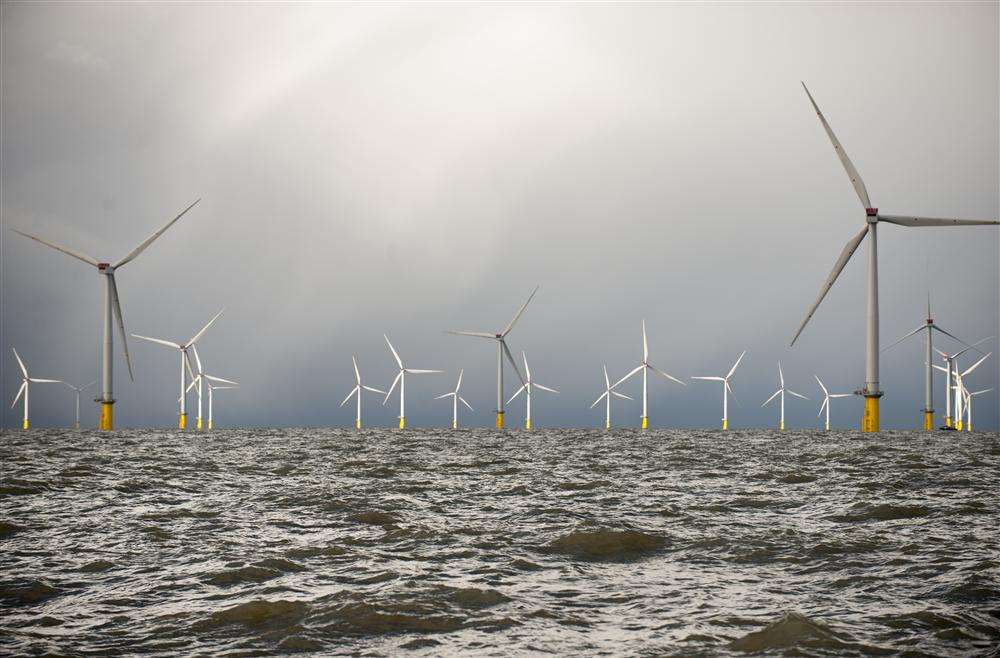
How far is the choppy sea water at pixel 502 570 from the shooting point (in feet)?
30.2

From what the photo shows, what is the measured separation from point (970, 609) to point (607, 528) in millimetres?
7215

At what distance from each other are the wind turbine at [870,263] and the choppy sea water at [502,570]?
44787 mm

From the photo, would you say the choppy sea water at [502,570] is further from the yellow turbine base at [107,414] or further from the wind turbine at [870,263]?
the yellow turbine base at [107,414]

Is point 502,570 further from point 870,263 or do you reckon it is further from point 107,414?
point 107,414

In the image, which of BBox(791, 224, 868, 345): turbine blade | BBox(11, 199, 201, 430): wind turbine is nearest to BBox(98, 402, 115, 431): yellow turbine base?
BBox(11, 199, 201, 430): wind turbine

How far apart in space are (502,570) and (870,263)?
69.2 metres

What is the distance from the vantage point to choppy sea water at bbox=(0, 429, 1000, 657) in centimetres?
920

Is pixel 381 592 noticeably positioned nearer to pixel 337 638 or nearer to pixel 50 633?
pixel 337 638

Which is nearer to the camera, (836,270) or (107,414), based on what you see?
(836,270)

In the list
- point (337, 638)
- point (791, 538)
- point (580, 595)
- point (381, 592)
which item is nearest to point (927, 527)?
point (791, 538)

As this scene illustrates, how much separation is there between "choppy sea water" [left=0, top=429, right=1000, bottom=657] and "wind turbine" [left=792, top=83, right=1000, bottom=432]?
44787 millimetres

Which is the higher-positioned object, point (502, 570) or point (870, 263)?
point (870, 263)

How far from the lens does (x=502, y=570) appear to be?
12.8m

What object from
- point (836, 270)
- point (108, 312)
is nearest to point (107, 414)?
point (108, 312)
